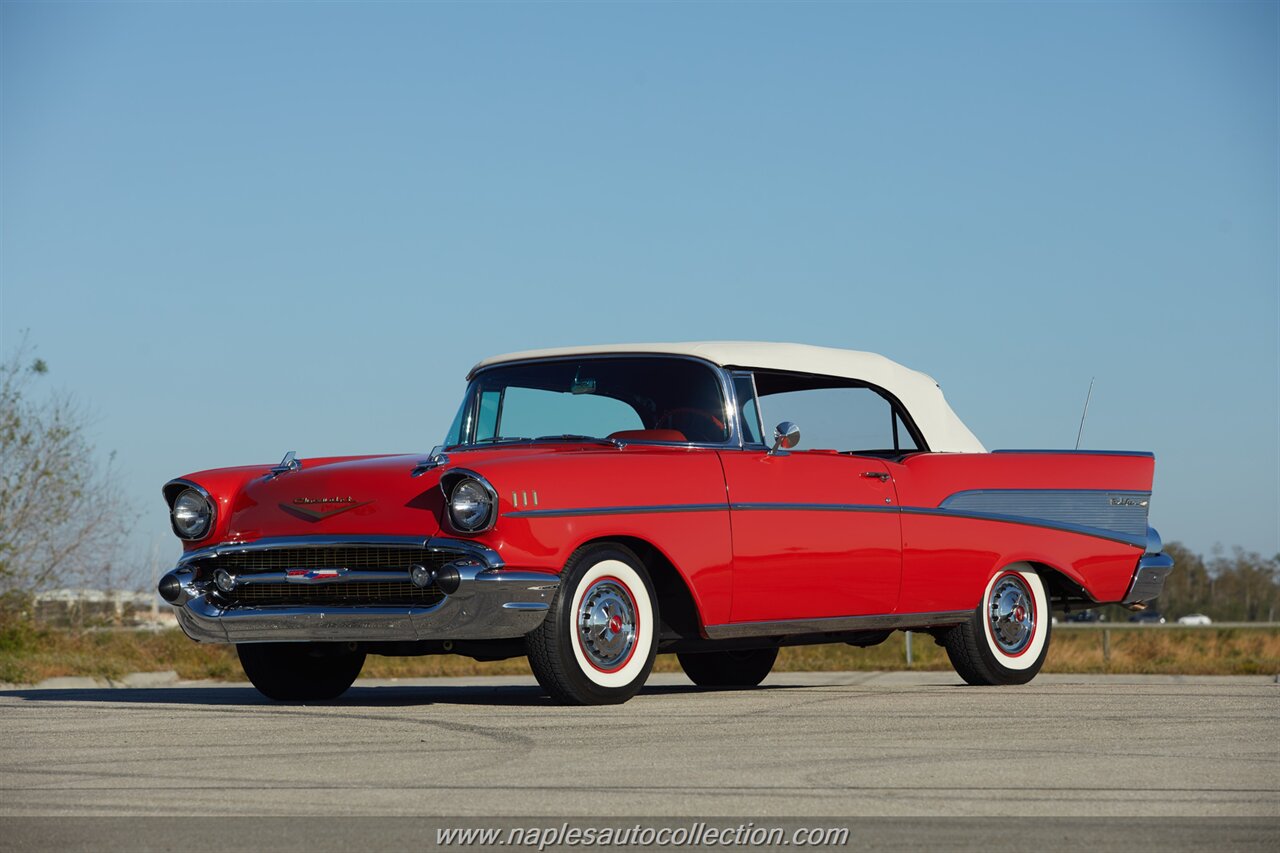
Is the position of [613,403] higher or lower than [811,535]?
higher

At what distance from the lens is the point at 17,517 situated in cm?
1845

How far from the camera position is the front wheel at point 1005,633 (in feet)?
31.9

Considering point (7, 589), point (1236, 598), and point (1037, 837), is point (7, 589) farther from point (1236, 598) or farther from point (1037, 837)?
point (1236, 598)

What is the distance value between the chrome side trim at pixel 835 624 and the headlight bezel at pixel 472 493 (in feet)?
4.48

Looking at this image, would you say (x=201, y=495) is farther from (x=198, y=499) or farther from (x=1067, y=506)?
(x=1067, y=506)

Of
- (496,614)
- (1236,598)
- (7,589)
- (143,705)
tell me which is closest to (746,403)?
(496,614)

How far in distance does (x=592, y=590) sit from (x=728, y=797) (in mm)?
2960

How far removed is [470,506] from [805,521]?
2.01 metres

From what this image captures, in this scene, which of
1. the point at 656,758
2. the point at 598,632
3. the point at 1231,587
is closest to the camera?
the point at 656,758

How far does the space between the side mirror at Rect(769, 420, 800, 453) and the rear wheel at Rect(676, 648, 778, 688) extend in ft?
8.91

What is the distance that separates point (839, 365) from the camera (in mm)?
9719

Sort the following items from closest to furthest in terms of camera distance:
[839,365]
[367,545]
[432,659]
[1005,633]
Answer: [367,545] < [839,365] < [1005,633] < [432,659]

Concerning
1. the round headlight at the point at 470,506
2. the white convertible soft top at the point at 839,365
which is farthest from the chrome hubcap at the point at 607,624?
the white convertible soft top at the point at 839,365

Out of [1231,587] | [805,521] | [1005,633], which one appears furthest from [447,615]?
[1231,587]
